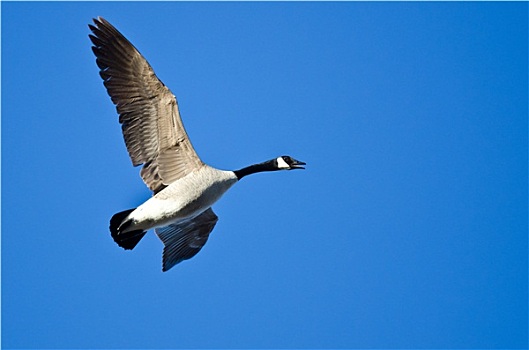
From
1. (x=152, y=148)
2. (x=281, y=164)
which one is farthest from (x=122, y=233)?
(x=281, y=164)

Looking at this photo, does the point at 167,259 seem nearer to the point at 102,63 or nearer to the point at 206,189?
the point at 206,189

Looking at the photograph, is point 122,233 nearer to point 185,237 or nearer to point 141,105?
point 185,237

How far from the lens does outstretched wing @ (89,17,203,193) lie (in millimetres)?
15352

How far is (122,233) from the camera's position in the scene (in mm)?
15242

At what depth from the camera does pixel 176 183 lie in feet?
50.2

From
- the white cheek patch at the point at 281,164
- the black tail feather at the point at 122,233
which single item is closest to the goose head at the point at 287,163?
the white cheek patch at the point at 281,164

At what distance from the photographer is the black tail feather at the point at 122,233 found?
49.7 ft

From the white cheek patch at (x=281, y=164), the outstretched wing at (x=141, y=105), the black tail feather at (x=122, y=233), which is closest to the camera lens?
the black tail feather at (x=122, y=233)

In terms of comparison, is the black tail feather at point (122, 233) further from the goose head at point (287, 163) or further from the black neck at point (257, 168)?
the goose head at point (287, 163)

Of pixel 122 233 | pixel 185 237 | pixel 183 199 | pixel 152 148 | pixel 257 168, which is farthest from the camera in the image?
pixel 185 237

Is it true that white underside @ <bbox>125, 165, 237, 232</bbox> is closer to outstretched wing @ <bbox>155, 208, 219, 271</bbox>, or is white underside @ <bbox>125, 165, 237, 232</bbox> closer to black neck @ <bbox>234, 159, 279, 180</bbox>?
black neck @ <bbox>234, 159, 279, 180</bbox>

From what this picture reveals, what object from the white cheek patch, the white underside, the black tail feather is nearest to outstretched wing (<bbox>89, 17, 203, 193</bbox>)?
the white underside

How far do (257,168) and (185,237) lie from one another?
2.21 m

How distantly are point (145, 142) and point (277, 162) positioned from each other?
235 centimetres
